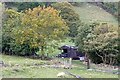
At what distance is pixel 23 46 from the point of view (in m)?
27.2

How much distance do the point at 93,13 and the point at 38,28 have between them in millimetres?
22586

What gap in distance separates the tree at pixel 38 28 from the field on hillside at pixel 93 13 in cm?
1846

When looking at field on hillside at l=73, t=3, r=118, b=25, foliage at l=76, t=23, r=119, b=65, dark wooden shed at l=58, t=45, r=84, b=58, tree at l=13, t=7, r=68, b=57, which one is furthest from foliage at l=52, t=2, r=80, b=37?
tree at l=13, t=7, r=68, b=57

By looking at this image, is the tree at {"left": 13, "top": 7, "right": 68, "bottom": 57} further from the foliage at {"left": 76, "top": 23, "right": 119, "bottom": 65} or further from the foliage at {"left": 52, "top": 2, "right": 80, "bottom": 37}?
the foliage at {"left": 52, "top": 2, "right": 80, "bottom": 37}

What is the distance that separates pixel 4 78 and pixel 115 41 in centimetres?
1062

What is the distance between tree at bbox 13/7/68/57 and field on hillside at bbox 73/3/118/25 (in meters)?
18.5

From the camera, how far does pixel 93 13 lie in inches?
1870

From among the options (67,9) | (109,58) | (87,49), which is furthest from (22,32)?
(67,9)

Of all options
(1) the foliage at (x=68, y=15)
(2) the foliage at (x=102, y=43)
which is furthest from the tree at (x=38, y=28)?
(1) the foliage at (x=68, y=15)

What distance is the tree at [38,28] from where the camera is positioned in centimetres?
2595

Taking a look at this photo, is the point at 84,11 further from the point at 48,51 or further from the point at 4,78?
the point at 4,78

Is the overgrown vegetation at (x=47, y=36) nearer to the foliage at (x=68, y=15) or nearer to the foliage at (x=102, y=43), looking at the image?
the foliage at (x=102, y=43)

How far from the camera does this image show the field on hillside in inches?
1783

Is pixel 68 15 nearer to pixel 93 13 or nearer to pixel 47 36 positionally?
pixel 93 13
